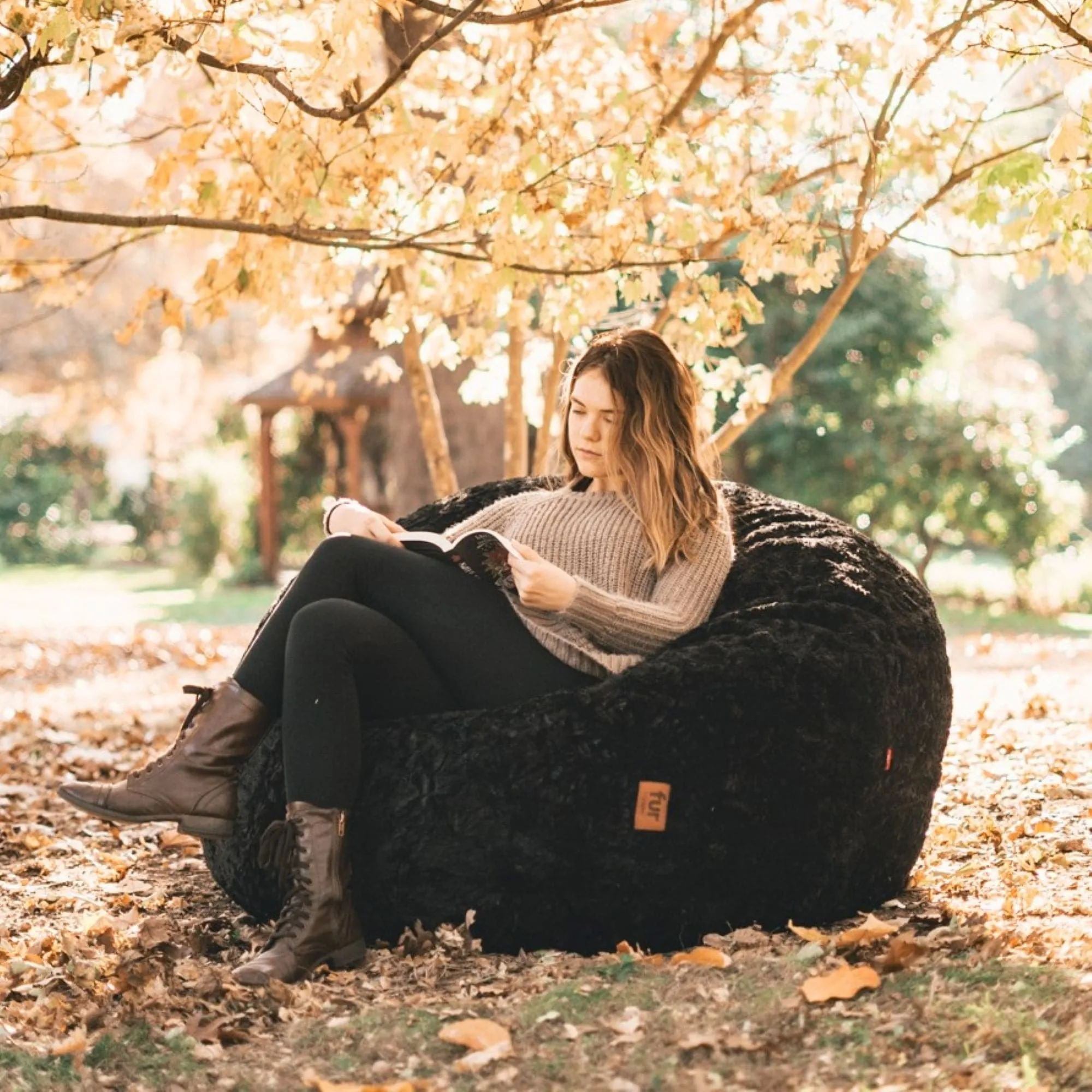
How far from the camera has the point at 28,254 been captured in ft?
22.8

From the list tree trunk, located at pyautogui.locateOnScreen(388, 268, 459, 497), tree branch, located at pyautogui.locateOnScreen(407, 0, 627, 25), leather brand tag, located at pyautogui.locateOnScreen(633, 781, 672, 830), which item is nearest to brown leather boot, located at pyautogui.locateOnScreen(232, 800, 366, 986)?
leather brand tag, located at pyautogui.locateOnScreen(633, 781, 672, 830)

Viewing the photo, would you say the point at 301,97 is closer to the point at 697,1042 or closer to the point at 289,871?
the point at 289,871

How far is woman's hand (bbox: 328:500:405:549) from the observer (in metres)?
4.15

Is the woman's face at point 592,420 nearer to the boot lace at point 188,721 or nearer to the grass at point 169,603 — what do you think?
the boot lace at point 188,721

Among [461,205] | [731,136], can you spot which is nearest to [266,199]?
[461,205]

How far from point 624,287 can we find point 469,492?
0.94 metres

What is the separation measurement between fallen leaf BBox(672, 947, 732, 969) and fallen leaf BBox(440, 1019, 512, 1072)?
20.6 inches

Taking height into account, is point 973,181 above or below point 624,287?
above

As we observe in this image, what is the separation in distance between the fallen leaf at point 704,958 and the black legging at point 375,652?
81 centimetres

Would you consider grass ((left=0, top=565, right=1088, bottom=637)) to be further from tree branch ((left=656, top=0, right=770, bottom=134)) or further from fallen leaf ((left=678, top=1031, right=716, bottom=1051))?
fallen leaf ((left=678, top=1031, right=716, bottom=1051))

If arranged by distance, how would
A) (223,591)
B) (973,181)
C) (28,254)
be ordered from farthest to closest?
(223,591)
(28,254)
(973,181)

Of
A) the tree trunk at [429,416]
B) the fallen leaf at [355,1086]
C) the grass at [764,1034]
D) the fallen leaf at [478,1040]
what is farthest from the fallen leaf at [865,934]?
the tree trunk at [429,416]

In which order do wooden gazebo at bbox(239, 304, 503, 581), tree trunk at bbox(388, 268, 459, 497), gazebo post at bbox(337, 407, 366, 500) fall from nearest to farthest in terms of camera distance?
tree trunk at bbox(388, 268, 459, 497), wooden gazebo at bbox(239, 304, 503, 581), gazebo post at bbox(337, 407, 366, 500)

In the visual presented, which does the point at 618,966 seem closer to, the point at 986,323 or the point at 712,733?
the point at 712,733
